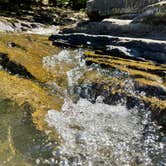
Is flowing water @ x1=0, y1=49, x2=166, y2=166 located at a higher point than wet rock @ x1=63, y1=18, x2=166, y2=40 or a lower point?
lower

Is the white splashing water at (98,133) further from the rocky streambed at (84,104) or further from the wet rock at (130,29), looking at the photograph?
the wet rock at (130,29)

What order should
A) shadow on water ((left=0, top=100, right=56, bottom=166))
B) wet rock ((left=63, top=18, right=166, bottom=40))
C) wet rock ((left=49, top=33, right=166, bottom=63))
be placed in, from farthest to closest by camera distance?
1. wet rock ((left=63, top=18, right=166, bottom=40))
2. wet rock ((left=49, top=33, right=166, bottom=63))
3. shadow on water ((left=0, top=100, right=56, bottom=166))

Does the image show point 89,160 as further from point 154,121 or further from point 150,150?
point 154,121

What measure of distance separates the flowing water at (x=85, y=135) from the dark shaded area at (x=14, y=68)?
101 centimetres

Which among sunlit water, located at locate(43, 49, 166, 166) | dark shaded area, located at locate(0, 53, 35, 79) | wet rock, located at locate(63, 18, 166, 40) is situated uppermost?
wet rock, located at locate(63, 18, 166, 40)

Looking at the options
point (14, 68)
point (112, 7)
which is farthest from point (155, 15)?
point (14, 68)

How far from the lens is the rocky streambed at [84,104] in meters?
5.91

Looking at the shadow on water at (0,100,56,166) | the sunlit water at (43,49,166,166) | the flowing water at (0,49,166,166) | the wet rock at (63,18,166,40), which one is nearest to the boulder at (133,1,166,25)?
the wet rock at (63,18,166,40)

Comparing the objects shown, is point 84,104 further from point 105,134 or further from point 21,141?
point 21,141

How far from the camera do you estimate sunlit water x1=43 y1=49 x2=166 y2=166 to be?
229 inches

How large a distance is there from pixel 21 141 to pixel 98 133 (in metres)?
1.40

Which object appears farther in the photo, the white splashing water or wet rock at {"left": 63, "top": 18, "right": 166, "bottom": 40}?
wet rock at {"left": 63, "top": 18, "right": 166, "bottom": 40}

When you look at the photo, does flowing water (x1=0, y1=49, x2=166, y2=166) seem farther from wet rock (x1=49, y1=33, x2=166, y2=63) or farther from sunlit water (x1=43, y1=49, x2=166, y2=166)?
wet rock (x1=49, y1=33, x2=166, y2=63)

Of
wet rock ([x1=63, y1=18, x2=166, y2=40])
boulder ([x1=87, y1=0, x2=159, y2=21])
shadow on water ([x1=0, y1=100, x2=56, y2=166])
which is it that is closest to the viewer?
shadow on water ([x1=0, y1=100, x2=56, y2=166])
